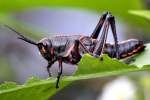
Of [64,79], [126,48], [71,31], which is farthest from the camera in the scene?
[71,31]

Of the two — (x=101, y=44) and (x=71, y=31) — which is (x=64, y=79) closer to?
(x=101, y=44)

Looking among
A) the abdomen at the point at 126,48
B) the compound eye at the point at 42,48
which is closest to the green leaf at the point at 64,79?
the abdomen at the point at 126,48

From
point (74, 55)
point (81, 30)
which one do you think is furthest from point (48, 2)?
point (81, 30)

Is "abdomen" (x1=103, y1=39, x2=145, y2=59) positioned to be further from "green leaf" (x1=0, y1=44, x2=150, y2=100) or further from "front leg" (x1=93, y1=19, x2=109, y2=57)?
"green leaf" (x1=0, y1=44, x2=150, y2=100)

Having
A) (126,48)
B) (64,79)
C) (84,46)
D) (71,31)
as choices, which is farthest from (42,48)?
(71,31)

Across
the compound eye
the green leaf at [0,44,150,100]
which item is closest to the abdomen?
the compound eye

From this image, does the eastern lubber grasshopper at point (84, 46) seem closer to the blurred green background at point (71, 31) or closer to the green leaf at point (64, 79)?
the blurred green background at point (71, 31)
